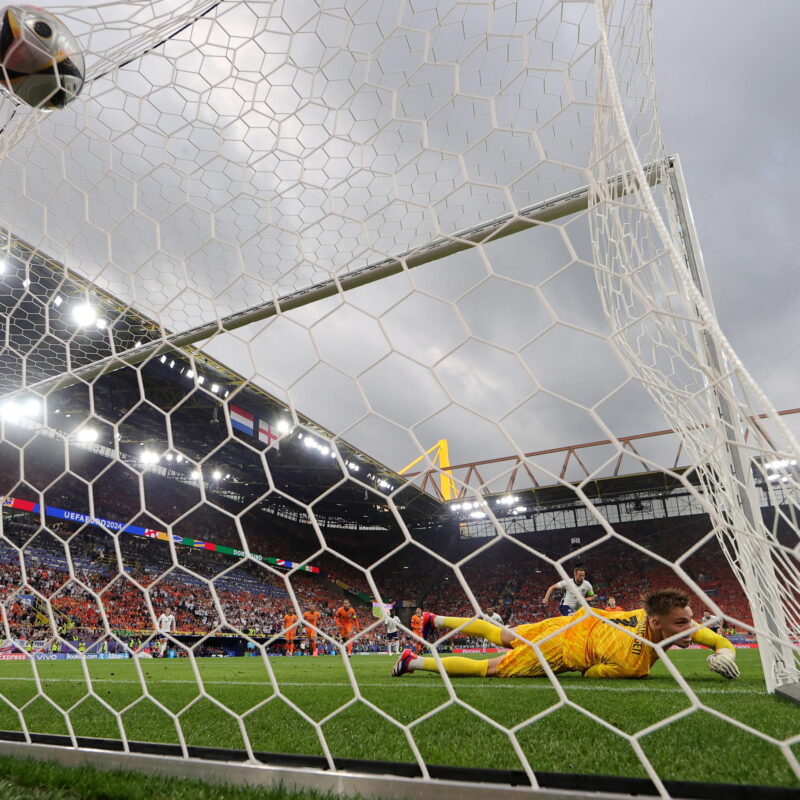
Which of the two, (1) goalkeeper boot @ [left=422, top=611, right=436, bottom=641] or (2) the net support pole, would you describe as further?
(1) goalkeeper boot @ [left=422, top=611, right=436, bottom=641]

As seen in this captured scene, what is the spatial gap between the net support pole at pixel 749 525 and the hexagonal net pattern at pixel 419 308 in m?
0.02

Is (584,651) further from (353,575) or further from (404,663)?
(353,575)

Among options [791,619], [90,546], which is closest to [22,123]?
[791,619]

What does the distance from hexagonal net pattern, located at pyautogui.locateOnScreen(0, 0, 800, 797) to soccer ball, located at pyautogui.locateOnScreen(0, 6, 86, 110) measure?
0.06 meters

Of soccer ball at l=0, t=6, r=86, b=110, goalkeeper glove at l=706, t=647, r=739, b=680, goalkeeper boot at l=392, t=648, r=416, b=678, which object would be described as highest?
soccer ball at l=0, t=6, r=86, b=110

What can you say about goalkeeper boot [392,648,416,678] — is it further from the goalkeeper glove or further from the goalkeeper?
the goalkeeper glove

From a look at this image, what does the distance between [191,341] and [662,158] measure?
2.53m

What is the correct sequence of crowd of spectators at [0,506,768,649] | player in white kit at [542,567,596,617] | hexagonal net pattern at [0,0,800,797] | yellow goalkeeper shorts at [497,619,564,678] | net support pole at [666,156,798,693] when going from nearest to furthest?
hexagonal net pattern at [0,0,800,797], net support pole at [666,156,798,693], yellow goalkeeper shorts at [497,619,564,678], player in white kit at [542,567,596,617], crowd of spectators at [0,506,768,649]

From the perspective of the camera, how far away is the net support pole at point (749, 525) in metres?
1.76

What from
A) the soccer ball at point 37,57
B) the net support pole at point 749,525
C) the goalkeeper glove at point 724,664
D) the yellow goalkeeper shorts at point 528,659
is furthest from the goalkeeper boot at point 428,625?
the soccer ball at point 37,57

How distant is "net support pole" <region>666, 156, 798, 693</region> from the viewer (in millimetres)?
1764

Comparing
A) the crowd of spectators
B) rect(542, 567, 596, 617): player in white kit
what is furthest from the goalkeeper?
the crowd of spectators

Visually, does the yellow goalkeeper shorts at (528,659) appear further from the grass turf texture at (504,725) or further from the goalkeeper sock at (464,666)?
the grass turf texture at (504,725)

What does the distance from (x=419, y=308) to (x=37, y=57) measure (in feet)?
6.83
